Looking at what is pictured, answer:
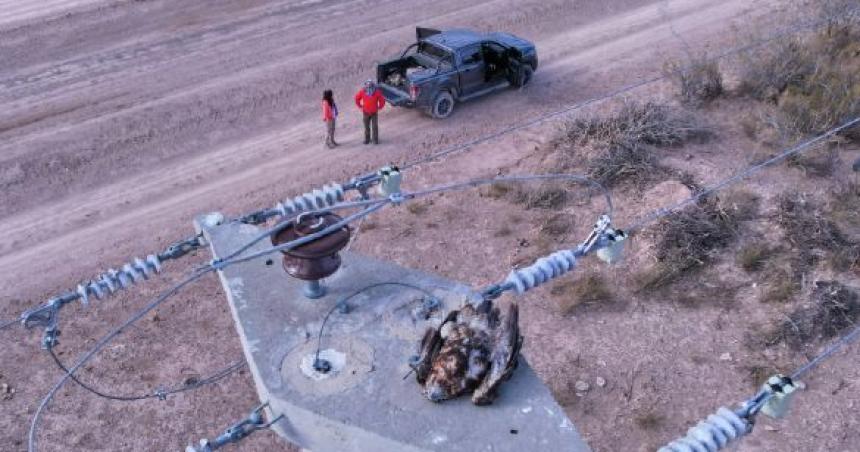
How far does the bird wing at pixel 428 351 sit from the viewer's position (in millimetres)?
5645

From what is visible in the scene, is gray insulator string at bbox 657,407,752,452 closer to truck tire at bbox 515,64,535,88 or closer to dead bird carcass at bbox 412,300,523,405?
dead bird carcass at bbox 412,300,523,405

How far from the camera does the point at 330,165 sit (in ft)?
49.5

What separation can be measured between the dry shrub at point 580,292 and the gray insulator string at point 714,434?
628cm

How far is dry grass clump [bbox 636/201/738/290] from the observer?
38.1 ft

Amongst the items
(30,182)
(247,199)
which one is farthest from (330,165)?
(30,182)

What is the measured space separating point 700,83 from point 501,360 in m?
12.5

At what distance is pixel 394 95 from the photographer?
16.3 meters

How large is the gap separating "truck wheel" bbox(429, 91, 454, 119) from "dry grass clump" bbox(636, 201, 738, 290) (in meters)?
6.01

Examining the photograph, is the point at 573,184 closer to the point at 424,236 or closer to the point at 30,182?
the point at 424,236

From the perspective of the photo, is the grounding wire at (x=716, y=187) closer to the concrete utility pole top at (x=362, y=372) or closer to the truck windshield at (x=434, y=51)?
the concrete utility pole top at (x=362, y=372)

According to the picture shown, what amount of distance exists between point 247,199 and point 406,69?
513 cm

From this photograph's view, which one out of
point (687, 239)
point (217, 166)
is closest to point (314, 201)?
point (687, 239)

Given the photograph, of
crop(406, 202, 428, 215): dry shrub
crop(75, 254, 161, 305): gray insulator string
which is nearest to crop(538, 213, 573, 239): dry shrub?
crop(406, 202, 428, 215): dry shrub

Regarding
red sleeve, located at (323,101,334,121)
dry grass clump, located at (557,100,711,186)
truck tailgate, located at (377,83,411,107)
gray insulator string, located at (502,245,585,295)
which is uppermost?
gray insulator string, located at (502,245,585,295)
